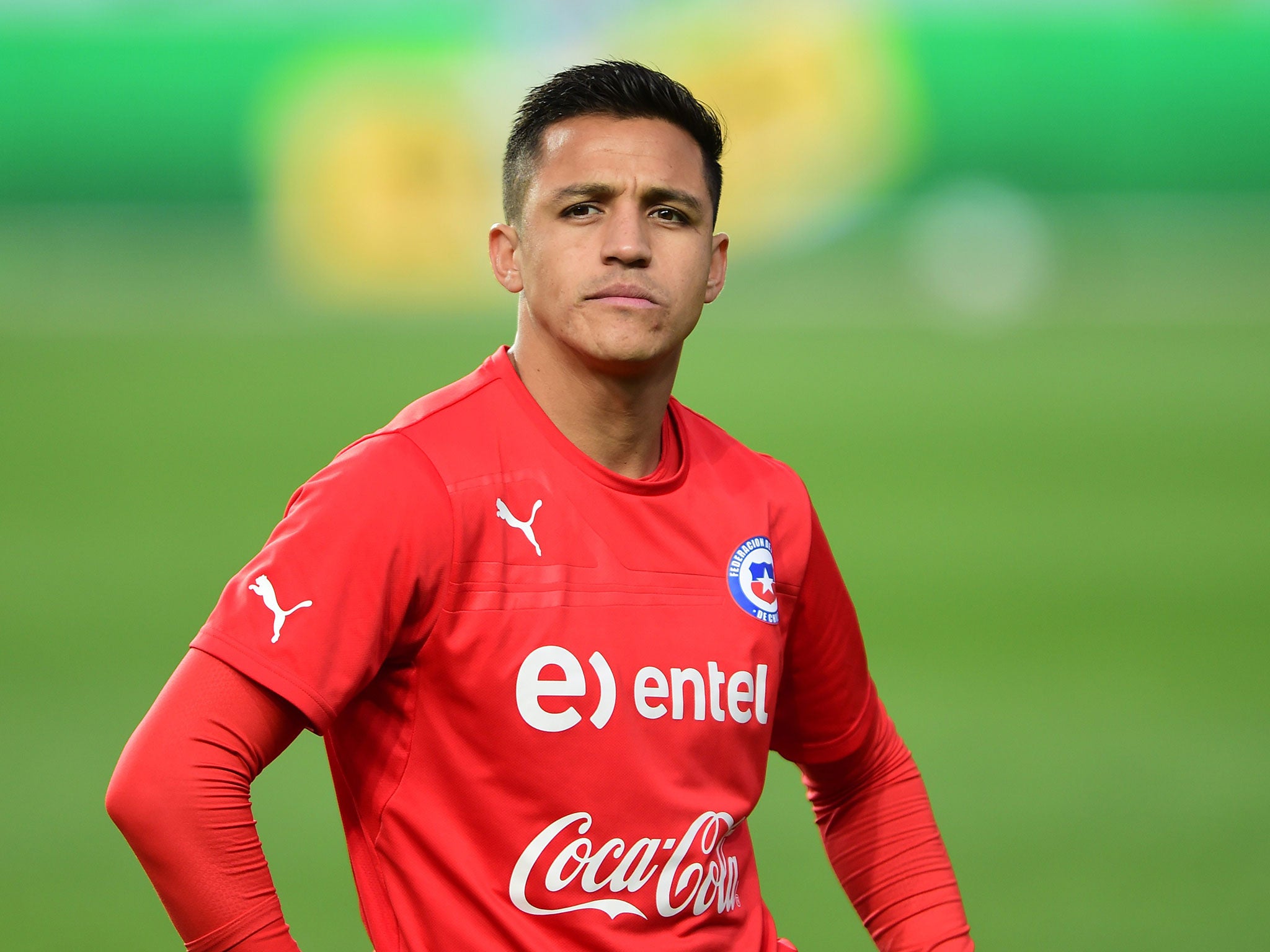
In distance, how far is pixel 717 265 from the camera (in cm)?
202

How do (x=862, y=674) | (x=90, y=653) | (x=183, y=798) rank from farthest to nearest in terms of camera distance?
(x=90, y=653)
(x=862, y=674)
(x=183, y=798)

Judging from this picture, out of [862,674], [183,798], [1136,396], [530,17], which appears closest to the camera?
[183,798]

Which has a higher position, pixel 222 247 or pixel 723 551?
pixel 222 247

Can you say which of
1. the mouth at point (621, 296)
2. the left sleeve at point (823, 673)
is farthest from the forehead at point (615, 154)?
the left sleeve at point (823, 673)

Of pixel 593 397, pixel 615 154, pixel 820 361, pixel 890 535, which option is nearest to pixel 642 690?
pixel 593 397

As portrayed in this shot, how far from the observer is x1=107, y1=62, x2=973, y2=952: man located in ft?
4.84

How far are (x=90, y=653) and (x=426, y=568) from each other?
4.63 meters

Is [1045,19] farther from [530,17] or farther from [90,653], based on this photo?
[90,653]

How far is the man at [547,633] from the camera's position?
4.84ft

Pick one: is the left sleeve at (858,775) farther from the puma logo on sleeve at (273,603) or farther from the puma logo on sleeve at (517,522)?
the puma logo on sleeve at (273,603)

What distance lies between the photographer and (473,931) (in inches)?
63.6

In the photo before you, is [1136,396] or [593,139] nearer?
[593,139]

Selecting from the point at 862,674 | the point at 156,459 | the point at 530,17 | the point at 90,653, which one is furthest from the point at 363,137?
the point at 862,674

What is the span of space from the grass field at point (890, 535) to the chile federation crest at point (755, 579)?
2.14m
